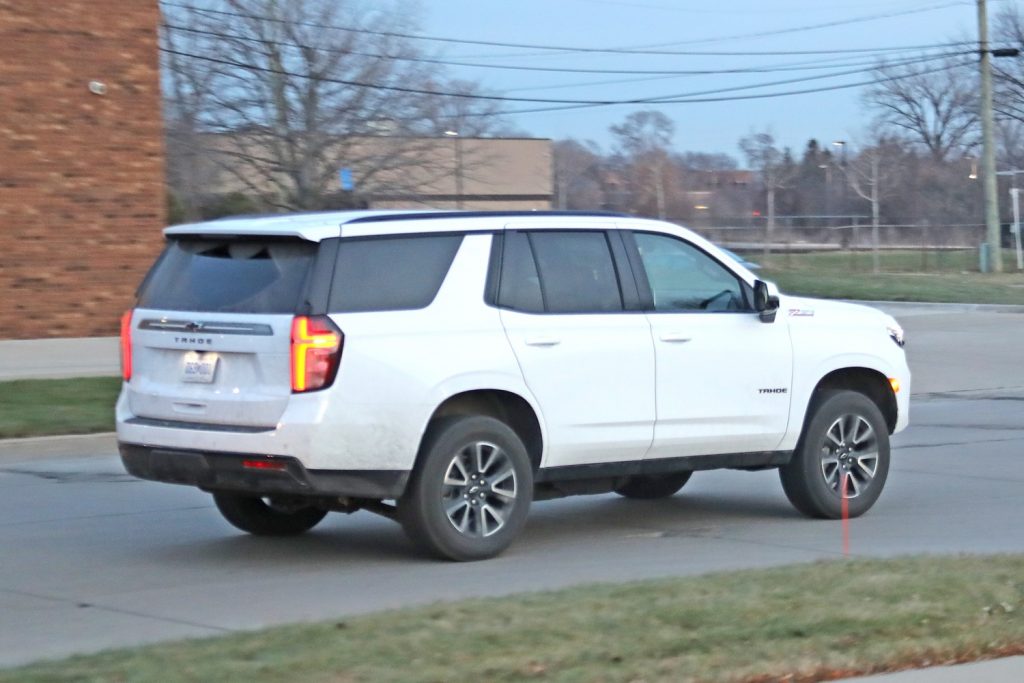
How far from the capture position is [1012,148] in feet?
275

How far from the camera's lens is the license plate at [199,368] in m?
7.98

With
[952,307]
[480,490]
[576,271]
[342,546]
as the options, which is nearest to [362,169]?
[952,307]

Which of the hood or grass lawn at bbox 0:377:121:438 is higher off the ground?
the hood

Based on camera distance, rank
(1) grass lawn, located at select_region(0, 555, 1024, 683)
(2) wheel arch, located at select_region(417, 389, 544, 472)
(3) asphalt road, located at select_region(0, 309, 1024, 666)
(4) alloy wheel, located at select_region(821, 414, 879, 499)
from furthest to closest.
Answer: (4) alloy wheel, located at select_region(821, 414, 879, 499) < (2) wheel arch, located at select_region(417, 389, 544, 472) < (3) asphalt road, located at select_region(0, 309, 1024, 666) < (1) grass lawn, located at select_region(0, 555, 1024, 683)

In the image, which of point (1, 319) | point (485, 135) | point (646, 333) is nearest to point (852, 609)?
point (646, 333)

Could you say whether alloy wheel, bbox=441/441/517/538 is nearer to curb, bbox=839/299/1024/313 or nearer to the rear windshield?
the rear windshield

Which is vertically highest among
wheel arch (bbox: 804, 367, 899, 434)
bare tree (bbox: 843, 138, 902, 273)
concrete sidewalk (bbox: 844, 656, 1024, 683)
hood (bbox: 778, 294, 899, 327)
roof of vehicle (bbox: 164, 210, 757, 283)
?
bare tree (bbox: 843, 138, 902, 273)

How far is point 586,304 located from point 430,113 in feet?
95.0

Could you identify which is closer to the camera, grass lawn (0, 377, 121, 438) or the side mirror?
the side mirror

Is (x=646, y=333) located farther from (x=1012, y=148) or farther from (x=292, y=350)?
(x=1012, y=148)

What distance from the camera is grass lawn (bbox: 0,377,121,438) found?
47.6 ft

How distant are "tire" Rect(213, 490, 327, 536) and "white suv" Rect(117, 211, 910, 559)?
14mm

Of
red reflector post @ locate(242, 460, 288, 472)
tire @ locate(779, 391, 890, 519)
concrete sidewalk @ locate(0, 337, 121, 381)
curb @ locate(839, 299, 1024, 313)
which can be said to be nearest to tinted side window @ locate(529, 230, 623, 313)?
tire @ locate(779, 391, 890, 519)

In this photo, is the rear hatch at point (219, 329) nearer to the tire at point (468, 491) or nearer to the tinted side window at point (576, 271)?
the tire at point (468, 491)
